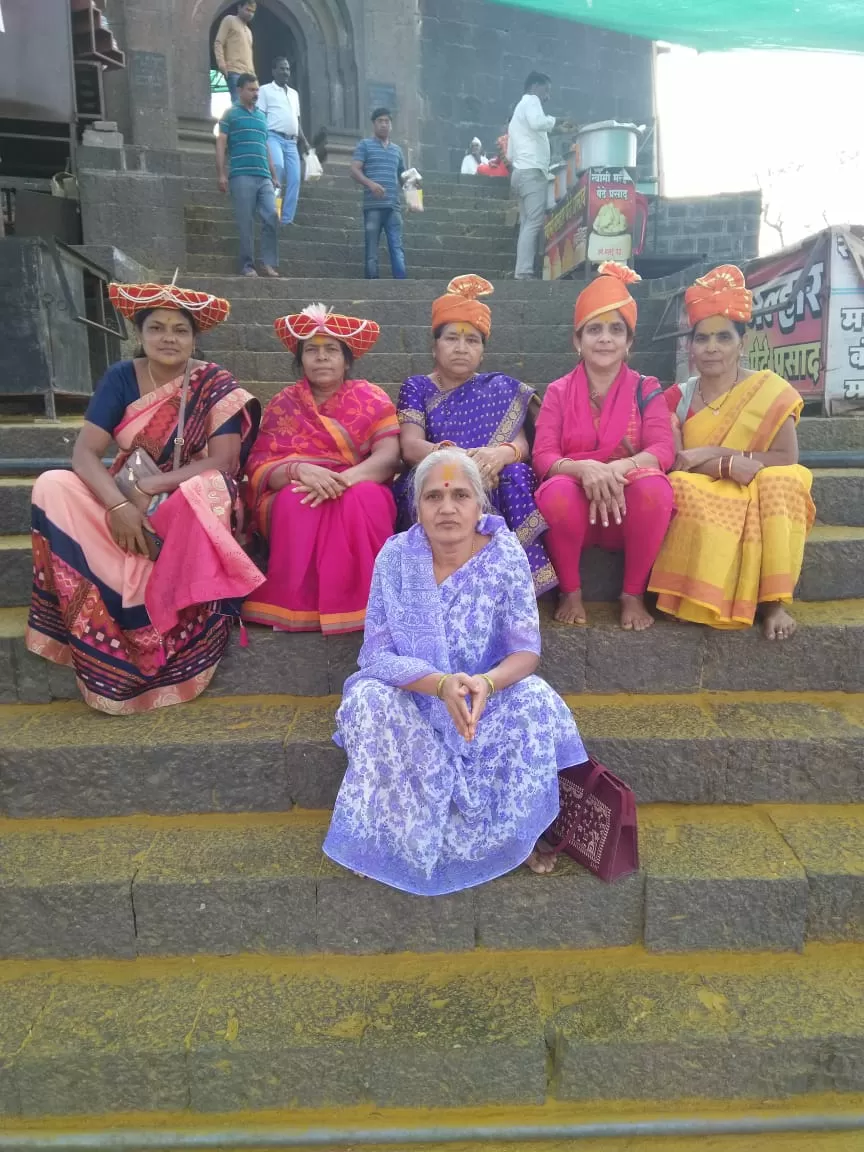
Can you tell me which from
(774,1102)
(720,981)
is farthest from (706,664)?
(774,1102)

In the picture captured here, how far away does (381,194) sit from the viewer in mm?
7191

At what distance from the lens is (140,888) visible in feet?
6.97

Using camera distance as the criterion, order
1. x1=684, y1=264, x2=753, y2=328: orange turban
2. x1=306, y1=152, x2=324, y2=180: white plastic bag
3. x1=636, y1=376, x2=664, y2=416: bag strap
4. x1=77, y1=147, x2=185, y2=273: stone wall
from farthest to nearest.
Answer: x1=306, y1=152, x2=324, y2=180: white plastic bag
x1=77, y1=147, x2=185, y2=273: stone wall
x1=636, y1=376, x2=664, y2=416: bag strap
x1=684, y1=264, x2=753, y2=328: orange turban

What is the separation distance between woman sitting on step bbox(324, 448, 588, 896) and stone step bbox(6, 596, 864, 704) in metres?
0.55

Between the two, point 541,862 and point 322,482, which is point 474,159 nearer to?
point 322,482

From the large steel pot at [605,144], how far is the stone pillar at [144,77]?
19.7 ft

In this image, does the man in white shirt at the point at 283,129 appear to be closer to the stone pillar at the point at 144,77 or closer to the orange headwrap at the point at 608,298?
the stone pillar at the point at 144,77

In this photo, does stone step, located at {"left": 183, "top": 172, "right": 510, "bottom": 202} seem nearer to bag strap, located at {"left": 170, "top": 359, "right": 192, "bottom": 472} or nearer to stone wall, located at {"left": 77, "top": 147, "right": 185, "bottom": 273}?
stone wall, located at {"left": 77, "top": 147, "right": 185, "bottom": 273}

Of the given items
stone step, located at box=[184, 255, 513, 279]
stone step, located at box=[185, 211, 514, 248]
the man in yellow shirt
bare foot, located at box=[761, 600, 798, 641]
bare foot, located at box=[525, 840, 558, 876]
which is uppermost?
the man in yellow shirt

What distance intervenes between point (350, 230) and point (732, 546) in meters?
7.69

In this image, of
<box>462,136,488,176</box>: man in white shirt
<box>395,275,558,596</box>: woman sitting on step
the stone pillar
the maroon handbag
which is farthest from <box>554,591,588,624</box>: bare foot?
<box>462,136,488,176</box>: man in white shirt

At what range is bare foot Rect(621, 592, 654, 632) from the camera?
2.75 meters

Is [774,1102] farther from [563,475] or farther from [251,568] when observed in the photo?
[251,568]

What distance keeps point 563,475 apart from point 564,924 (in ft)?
5.06
